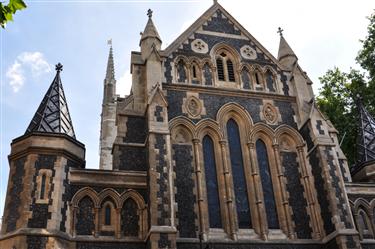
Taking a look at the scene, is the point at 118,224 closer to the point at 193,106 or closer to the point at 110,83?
the point at 193,106

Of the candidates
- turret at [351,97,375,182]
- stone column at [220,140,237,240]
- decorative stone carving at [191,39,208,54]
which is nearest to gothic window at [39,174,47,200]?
stone column at [220,140,237,240]

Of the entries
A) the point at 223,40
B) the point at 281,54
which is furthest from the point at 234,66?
the point at 281,54

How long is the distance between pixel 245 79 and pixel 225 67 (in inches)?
43.0

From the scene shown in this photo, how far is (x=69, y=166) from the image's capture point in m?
15.2

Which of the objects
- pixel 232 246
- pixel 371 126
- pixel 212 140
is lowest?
pixel 232 246

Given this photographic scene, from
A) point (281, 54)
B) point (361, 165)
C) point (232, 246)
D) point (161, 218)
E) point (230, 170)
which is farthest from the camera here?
point (281, 54)

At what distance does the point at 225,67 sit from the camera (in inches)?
Answer: 794

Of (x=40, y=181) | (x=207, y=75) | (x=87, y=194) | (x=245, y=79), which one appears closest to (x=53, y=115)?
(x=40, y=181)

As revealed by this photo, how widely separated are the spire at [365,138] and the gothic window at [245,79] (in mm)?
6440

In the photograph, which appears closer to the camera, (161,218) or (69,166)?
(161,218)

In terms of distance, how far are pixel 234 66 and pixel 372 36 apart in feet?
47.7

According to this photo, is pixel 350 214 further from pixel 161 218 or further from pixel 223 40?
pixel 223 40

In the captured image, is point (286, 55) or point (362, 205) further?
point (286, 55)

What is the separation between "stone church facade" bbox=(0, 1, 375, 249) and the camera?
46.8 ft
